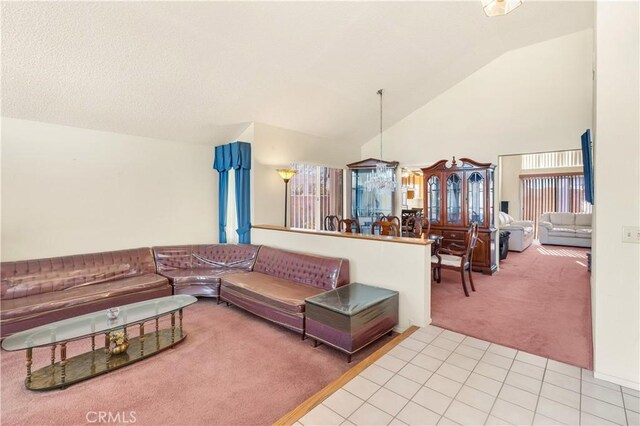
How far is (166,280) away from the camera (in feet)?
12.9

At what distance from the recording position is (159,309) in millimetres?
2889

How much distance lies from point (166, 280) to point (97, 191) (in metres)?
1.55

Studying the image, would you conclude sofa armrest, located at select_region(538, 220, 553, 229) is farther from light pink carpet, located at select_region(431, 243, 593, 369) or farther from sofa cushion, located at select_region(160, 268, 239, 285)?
sofa cushion, located at select_region(160, 268, 239, 285)

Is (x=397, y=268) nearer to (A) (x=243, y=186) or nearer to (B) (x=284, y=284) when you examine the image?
(B) (x=284, y=284)

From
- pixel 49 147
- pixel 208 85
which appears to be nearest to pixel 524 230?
pixel 208 85

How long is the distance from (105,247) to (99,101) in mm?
1940

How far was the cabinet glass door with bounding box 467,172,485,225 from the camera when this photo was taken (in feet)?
17.6

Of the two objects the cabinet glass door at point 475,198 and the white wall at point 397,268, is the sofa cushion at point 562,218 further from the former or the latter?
the white wall at point 397,268

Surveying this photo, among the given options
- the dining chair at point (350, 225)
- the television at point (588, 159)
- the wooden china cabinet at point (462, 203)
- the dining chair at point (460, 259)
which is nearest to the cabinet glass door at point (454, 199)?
the wooden china cabinet at point (462, 203)

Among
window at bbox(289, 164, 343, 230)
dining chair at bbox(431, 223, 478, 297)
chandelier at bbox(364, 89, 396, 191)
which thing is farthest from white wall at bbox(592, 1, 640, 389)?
window at bbox(289, 164, 343, 230)

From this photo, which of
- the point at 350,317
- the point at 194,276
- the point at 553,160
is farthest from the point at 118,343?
the point at 553,160

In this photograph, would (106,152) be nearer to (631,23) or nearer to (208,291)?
(208,291)

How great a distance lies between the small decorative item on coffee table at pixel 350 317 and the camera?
2.56m

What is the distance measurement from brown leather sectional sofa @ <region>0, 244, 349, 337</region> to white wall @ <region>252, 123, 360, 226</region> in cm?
77
